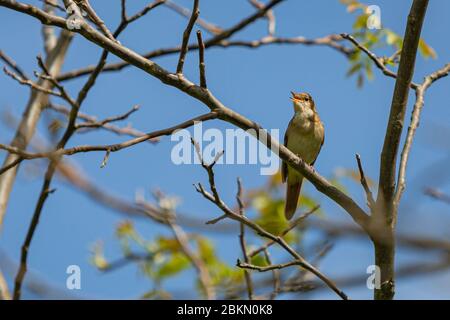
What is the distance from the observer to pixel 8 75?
4.98 meters

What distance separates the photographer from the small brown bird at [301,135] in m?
7.00

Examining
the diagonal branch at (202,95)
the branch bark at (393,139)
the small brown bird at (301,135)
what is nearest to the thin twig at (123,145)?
the diagonal branch at (202,95)

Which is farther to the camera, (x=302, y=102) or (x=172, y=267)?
(x=302, y=102)

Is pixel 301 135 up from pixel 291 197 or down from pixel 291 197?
up

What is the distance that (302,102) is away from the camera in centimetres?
712

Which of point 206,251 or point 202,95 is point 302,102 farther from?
point 202,95

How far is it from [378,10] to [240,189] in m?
2.04

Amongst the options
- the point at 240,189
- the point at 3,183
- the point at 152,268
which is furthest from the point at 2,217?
the point at 240,189

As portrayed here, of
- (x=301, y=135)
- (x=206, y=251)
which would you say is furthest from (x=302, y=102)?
(x=206, y=251)

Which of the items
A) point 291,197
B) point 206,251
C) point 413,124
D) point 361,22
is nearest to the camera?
point 413,124

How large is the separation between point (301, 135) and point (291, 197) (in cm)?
74
